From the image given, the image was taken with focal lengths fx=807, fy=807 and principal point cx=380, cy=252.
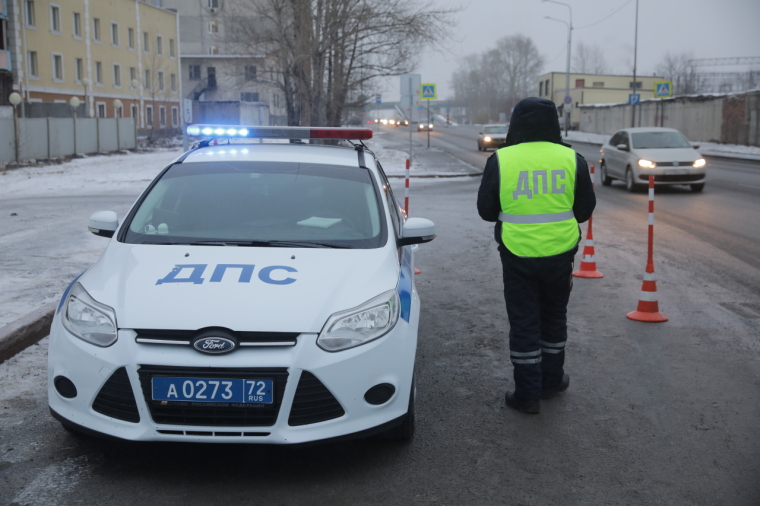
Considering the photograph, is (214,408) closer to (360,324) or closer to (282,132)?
(360,324)

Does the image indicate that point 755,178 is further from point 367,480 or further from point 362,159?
point 367,480

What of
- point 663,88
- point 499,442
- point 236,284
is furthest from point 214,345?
point 663,88

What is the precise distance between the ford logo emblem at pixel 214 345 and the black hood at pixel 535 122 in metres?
2.17

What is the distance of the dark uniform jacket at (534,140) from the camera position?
471 cm

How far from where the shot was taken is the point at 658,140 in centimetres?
1975

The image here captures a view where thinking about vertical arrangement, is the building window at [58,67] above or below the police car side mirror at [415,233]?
above

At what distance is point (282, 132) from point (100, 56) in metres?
56.1

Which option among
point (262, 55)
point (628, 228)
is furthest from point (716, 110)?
point (628, 228)

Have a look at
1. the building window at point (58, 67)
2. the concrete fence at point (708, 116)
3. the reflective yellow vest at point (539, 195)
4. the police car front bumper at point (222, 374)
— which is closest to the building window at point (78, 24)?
the building window at point (58, 67)

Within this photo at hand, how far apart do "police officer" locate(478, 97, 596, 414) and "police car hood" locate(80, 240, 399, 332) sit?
815 millimetres

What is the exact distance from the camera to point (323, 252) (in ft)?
14.3

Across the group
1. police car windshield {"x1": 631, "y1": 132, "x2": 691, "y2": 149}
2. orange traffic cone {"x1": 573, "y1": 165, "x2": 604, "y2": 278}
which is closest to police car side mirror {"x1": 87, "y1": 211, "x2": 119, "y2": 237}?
orange traffic cone {"x1": 573, "y1": 165, "x2": 604, "y2": 278}

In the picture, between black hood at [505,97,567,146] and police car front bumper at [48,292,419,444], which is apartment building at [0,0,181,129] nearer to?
black hood at [505,97,567,146]

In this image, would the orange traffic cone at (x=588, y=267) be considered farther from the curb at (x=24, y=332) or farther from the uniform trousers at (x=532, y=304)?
the curb at (x=24, y=332)
